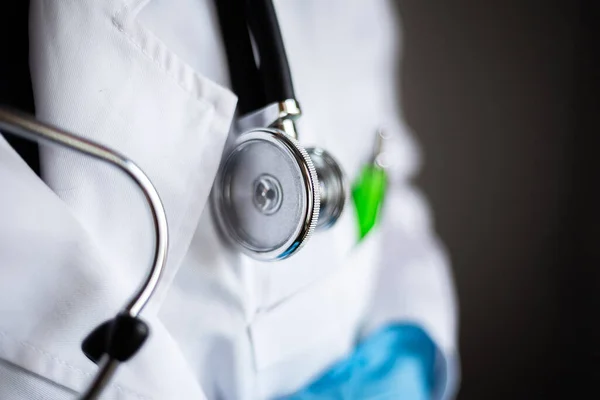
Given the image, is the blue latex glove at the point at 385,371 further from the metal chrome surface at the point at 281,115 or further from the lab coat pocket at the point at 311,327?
the metal chrome surface at the point at 281,115

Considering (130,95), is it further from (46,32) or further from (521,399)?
(521,399)

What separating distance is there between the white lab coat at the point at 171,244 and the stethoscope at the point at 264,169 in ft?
0.08

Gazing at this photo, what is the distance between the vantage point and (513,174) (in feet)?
3.68

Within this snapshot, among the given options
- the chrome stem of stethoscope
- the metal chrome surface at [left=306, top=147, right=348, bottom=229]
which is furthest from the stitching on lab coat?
Answer: the metal chrome surface at [left=306, top=147, right=348, bottom=229]

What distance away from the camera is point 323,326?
0.61 meters

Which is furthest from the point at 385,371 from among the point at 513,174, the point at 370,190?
the point at 513,174

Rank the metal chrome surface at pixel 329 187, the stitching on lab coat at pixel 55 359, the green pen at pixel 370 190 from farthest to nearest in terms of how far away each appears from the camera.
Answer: the green pen at pixel 370 190, the metal chrome surface at pixel 329 187, the stitching on lab coat at pixel 55 359

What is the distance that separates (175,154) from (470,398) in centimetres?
102

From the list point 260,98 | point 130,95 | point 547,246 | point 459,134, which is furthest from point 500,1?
point 130,95

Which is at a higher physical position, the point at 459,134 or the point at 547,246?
the point at 459,134

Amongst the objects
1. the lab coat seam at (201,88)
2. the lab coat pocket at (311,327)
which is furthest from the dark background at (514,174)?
the lab coat seam at (201,88)

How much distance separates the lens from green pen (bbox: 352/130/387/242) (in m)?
0.66

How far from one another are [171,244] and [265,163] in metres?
0.12

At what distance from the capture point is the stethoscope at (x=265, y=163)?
0.45 metres
